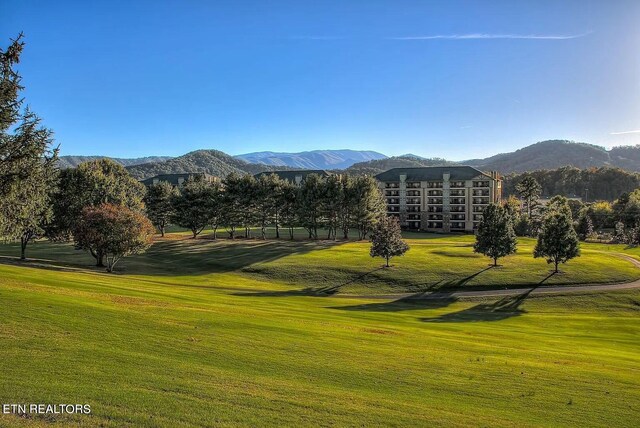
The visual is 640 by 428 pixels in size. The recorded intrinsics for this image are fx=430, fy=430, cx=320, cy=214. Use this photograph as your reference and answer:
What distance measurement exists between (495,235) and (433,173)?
99262 mm

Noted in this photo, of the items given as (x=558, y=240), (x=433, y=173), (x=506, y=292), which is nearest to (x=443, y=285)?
(x=506, y=292)

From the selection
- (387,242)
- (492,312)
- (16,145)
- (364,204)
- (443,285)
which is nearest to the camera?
(16,145)

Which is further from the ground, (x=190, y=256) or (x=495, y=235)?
(x=495, y=235)

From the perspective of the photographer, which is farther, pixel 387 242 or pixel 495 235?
pixel 495 235

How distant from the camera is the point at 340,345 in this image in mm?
23484

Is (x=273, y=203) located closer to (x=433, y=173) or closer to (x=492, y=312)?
(x=492, y=312)

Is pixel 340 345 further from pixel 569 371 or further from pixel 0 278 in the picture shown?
pixel 0 278

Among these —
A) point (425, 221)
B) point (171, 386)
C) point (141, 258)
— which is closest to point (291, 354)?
point (171, 386)

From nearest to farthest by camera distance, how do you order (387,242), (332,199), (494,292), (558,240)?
(494,292) → (558,240) → (387,242) → (332,199)

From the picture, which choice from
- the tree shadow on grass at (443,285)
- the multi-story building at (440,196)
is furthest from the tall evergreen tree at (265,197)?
the multi-story building at (440,196)

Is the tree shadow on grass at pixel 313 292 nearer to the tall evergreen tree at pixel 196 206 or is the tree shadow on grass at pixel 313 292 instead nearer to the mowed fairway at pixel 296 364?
the mowed fairway at pixel 296 364

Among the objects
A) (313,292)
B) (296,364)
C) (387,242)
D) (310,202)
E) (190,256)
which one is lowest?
(313,292)

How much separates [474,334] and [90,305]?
2761 cm

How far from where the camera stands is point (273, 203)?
108m
